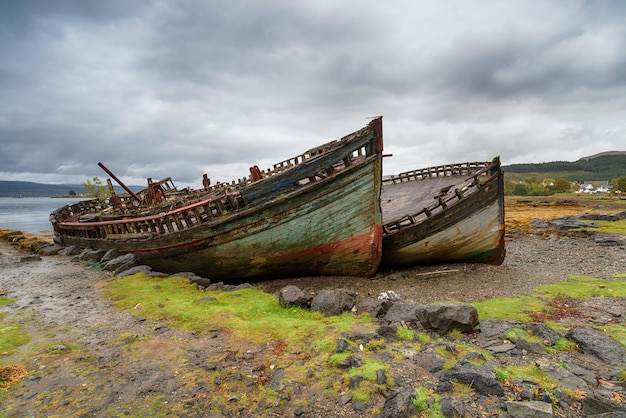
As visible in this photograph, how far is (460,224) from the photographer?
1148 cm

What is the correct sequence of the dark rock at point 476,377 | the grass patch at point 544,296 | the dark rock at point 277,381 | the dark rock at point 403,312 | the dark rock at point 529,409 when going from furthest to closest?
the grass patch at point 544,296 < the dark rock at point 403,312 < the dark rock at point 277,381 < the dark rock at point 476,377 < the dark rock at point 529,409

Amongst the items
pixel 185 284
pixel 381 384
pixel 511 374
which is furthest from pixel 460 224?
pixel 185 284

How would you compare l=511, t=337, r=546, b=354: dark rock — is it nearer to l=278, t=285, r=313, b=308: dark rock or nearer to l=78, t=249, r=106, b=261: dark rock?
l=278, t=285, r=313, b=308: dark rock

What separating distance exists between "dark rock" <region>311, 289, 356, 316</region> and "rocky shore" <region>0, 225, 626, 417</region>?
0.02 m

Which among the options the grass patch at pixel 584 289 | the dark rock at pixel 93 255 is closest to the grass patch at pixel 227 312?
the dark rock at pixel 93 255

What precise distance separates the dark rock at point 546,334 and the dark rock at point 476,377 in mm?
2096

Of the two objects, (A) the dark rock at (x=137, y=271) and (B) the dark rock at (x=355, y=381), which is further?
(A) the dark rock at (x=137, y=271)

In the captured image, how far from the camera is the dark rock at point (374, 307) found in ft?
23.9

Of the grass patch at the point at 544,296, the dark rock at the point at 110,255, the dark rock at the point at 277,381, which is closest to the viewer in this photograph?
the dark rock at the point at 277,381

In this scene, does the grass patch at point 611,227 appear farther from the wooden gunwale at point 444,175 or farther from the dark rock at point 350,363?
the dark rock at point 350,363

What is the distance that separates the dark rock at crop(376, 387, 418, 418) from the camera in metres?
3.89

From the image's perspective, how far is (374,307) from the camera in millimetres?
7426

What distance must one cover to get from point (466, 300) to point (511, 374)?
4.71 metres

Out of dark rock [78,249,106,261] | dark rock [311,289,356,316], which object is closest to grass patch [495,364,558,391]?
dark rock [311,289,356,316]
